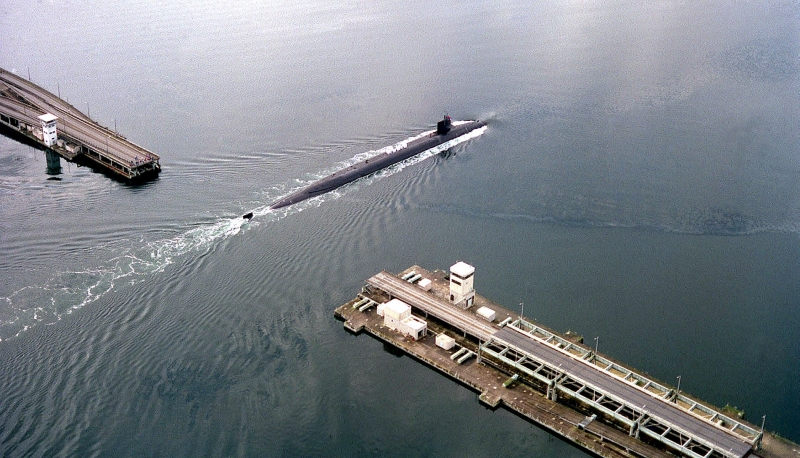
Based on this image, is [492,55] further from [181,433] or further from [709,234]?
[181,433]

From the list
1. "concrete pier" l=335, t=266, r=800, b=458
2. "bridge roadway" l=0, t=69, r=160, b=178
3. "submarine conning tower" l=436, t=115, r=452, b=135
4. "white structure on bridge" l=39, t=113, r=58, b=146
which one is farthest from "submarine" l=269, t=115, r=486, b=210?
"white structure on bridge" l=39, t=113, r=58, b=146

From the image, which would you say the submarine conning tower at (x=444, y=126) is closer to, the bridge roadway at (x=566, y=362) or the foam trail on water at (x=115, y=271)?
the foam trail on water at (x=115, y=271)

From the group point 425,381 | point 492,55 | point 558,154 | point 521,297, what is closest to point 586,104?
point 558,154

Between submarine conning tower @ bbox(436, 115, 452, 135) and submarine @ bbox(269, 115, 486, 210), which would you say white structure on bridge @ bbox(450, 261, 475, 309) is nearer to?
submarine @ bbox(269, 115, 486, 210)

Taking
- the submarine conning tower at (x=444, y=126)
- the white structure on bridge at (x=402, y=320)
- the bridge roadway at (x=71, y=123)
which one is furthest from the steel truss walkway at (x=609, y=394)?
the bridge roadway at (x=71, y=123)

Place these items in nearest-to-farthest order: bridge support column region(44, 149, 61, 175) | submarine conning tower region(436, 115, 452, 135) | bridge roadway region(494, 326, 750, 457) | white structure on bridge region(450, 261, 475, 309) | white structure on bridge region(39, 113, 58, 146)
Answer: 1. bridge roadway region(494, 326, 750, 457)
2. white structure on bridge region(450, 261, 475, 309)
3. bridge support column region(44, 149, 61, 175)
4. white structure on bridge region(39, 113, 58, 146)
5. submarine conning tower region(436, 115, 452, 135)

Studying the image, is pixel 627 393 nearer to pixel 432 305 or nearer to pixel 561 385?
pixel 561 385

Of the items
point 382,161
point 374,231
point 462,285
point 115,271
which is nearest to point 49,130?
point 115,271
